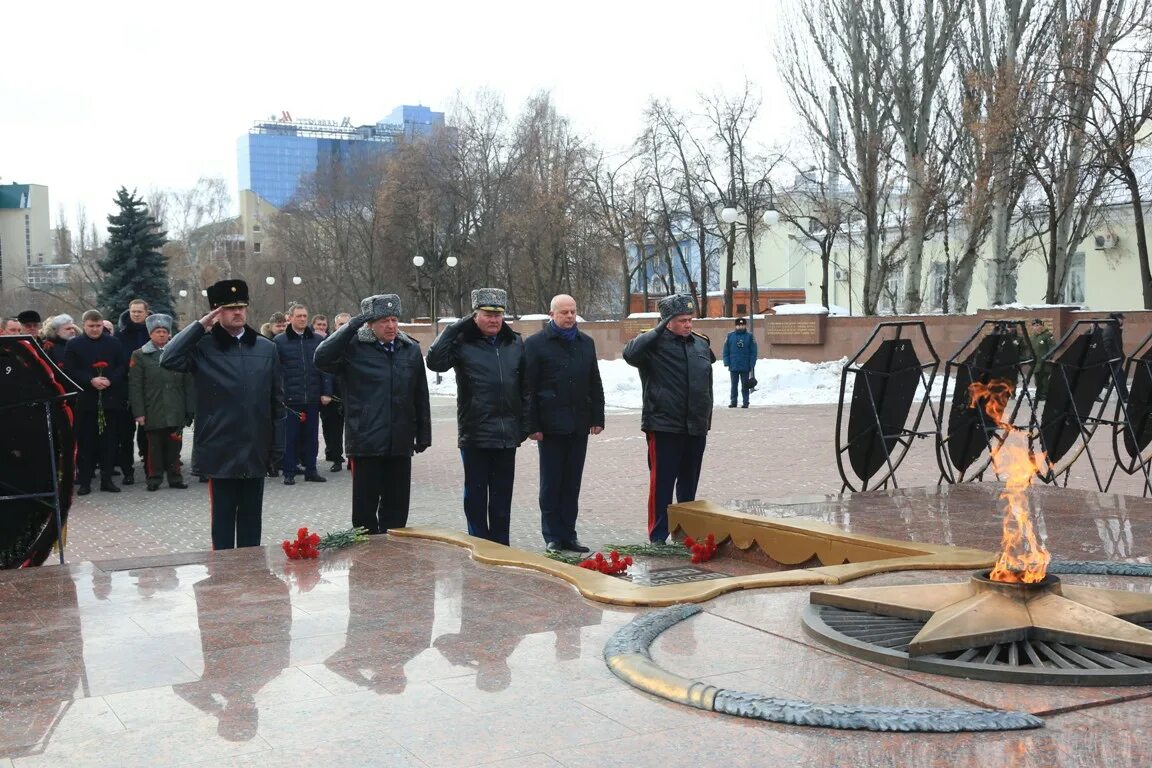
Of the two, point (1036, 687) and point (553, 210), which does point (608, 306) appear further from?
point (1036, 687)

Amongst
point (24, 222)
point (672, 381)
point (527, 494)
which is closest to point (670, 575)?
point (672, 381)

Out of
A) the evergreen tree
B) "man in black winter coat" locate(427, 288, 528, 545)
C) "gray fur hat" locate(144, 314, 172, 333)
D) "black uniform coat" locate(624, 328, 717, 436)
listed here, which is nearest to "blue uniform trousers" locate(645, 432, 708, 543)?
"black uniform coat" locate(624, 328, 717, 436)

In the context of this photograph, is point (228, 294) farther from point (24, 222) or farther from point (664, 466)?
point (24, 222)

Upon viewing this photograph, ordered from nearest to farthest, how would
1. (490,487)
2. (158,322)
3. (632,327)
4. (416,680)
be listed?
(416,680), (490,487), (158,322), (632,327)

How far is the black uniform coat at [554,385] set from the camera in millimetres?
8406

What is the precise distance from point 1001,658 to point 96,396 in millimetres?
10347

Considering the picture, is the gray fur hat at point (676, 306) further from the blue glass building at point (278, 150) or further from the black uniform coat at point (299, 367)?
the blue glass building at point (278, 150)

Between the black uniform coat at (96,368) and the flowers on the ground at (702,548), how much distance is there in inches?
276

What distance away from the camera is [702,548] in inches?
315

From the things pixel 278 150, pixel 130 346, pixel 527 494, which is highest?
pixel 278 150

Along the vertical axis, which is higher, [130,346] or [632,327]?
[632,327]

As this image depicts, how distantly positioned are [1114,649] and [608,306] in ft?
189

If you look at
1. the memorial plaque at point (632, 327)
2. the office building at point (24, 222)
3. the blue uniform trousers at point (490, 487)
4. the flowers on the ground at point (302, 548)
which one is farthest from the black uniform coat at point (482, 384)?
the office building at point (24, 222)

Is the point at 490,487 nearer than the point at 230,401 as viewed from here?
No
